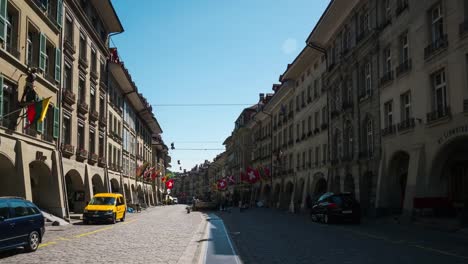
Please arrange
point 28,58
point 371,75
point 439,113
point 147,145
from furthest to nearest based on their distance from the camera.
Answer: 1. point 147,145
2. point 371,75
3. point 28,58
4. point 439,113

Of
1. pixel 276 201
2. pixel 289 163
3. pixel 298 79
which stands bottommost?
pixel 276 201

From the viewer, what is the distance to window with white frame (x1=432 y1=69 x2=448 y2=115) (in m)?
23.4

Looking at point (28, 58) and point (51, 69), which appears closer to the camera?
point (28, 58)

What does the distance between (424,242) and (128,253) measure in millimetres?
9538

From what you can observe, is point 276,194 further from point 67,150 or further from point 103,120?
point 67,150

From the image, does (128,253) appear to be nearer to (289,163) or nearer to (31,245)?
(31,245)

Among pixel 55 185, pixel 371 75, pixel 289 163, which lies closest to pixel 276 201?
pixel 289 163

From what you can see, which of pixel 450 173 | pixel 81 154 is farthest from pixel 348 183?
pixel 81 154

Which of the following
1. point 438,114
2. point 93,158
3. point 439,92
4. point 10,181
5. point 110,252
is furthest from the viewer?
point 93,158

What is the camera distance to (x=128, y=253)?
555 inches

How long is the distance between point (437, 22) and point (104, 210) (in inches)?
816

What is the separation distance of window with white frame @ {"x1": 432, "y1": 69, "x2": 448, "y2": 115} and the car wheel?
701 inches

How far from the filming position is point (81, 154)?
36406mm

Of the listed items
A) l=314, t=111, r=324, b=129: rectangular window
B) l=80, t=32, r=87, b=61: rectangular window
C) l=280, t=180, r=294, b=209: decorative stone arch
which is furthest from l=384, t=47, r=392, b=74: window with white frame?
l=280, t=180, r=294, b=209: decorative stone arch
